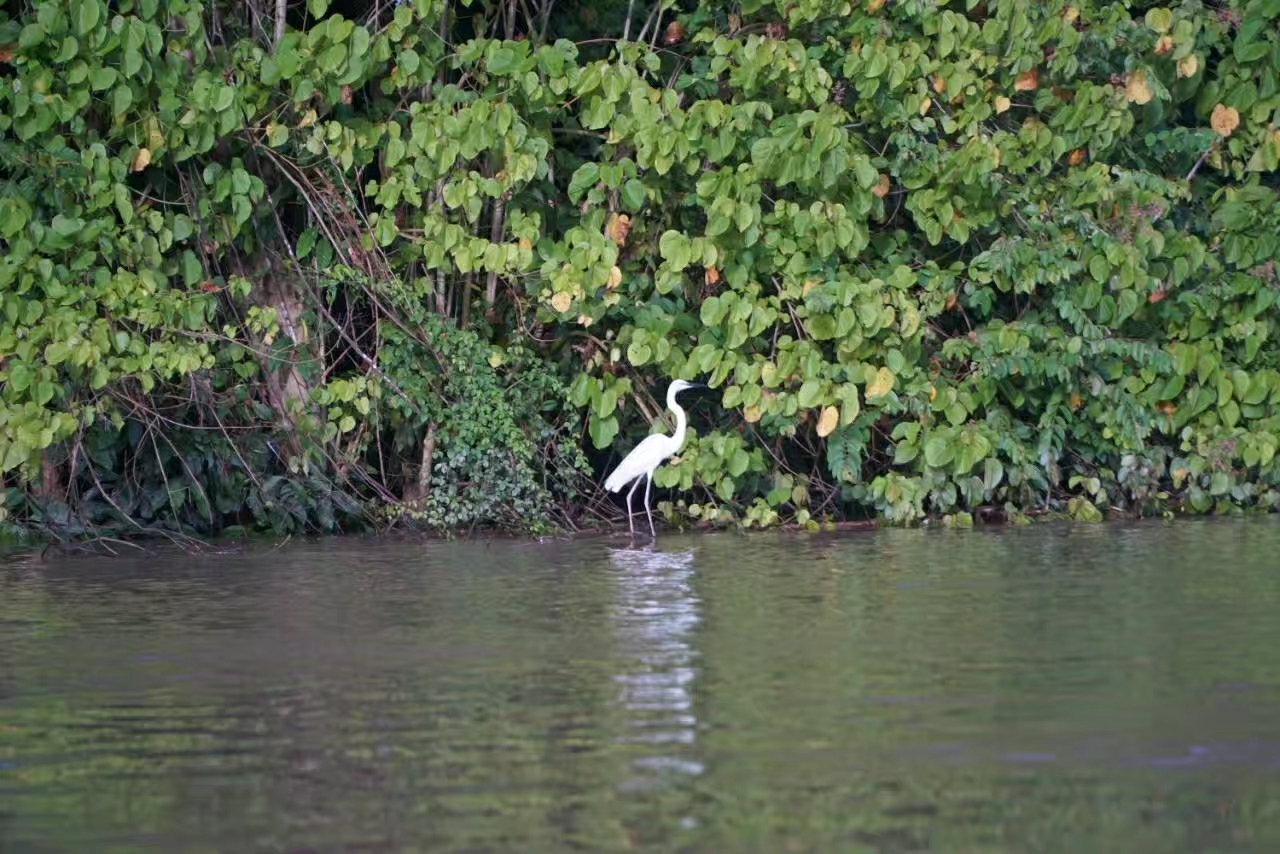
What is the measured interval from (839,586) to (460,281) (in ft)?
13.4

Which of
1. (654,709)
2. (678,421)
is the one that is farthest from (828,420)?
(654,709)

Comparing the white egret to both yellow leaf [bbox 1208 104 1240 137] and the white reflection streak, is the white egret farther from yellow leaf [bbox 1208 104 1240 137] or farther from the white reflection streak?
yellow leaf [bbox 1208 104 1240 137]

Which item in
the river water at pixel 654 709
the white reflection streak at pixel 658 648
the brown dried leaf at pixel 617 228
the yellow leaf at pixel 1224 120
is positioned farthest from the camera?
the yellow leaf at pixel 1224 120

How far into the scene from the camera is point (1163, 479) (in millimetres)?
12109

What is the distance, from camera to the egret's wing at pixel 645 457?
10.9m

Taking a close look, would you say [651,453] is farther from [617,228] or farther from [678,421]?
[617,228]

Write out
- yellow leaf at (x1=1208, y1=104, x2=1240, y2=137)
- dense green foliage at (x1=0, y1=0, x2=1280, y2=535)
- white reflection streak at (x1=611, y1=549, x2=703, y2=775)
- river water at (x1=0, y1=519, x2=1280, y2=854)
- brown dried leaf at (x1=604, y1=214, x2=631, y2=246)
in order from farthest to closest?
yellow leaf at (x1=1208, y1=104, x2=1240, y2=137)
brown dried leaf at (x1=604, y1=214, x2=631, y2=246)
dense green foliage at (x1=0, y1=0, x2=1280, y2=535)
white reflection streak at (x1=611, y1=549, x2=703, y2=775)
river water at (x1=0, y1=519, x2=1280, y2=854)

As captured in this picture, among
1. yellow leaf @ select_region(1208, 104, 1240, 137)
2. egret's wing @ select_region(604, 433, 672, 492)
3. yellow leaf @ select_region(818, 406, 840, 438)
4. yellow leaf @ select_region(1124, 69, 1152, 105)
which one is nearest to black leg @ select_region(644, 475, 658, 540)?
egret's wing @ select_region(604, 433, 672, 492)

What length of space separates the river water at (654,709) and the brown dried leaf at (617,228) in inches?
98.0

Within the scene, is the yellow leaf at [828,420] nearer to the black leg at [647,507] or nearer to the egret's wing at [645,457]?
the egret's wing at [645,457]

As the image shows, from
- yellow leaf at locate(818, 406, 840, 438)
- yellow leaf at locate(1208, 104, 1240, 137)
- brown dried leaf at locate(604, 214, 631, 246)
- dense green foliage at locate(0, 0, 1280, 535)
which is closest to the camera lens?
dense green foliage at locate(0, 0, 1280, 535)

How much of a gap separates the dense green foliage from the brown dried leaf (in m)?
0.06

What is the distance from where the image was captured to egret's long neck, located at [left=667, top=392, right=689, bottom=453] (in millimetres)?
10930

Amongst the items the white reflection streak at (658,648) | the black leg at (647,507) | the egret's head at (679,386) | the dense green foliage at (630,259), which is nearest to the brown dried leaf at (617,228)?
the dense green foliage at (630,259)
